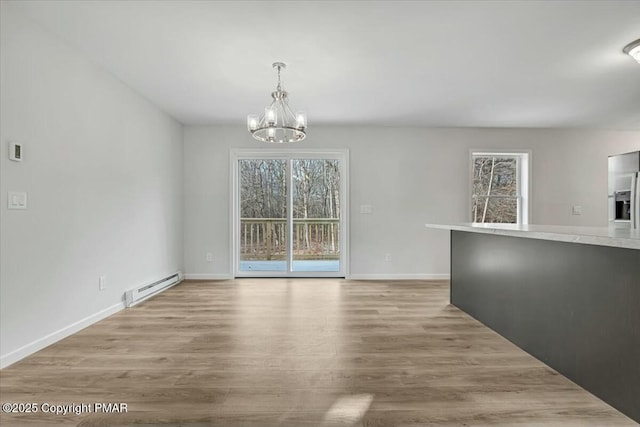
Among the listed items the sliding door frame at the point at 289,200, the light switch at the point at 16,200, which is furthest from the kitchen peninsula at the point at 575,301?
the light switch at the point at 16,200

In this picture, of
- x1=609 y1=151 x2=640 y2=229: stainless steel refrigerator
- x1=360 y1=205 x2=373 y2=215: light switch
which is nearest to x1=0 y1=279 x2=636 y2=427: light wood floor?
x1=360 y1=205 x2=373 y2=215: light switch

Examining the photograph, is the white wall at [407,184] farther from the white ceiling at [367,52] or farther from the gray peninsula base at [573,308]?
the gray peninsula base at [573,308]

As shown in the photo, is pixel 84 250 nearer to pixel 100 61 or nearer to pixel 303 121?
pixel 100 61

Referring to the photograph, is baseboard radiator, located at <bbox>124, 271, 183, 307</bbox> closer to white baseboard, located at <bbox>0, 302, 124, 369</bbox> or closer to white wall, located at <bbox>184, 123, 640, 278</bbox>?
white baseboard, located at <bbox>0, 302, 124, 369</bbox>

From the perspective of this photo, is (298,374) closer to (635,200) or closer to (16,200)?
(16,200)

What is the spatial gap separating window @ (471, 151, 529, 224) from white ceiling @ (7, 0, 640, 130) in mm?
1158

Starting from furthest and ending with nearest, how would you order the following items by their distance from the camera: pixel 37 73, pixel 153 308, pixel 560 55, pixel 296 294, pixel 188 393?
pixel 296 294 < pixel 153 308 < pixel 560 55 < pixel 37 73 < pixel 188 393

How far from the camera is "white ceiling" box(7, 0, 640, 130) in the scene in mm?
2287

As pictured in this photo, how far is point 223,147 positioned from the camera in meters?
5.29

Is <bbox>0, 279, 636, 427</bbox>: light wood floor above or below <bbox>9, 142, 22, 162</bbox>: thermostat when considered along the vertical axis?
below

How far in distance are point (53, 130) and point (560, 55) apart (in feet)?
14.0

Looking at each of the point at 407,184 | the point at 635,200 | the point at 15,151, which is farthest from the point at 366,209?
the point at 15,151

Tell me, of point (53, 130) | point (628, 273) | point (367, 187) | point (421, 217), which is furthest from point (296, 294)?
point (628, 273)

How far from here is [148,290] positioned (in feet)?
13.3
